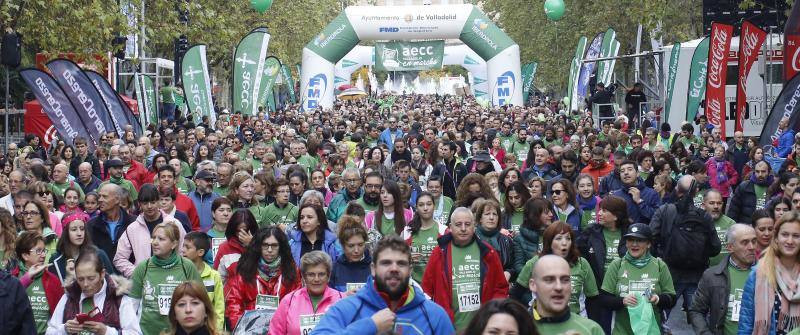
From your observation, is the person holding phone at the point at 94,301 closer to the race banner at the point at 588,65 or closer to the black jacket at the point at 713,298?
the black jacket at the point at 713,298

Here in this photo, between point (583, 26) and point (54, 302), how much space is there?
3950 cm

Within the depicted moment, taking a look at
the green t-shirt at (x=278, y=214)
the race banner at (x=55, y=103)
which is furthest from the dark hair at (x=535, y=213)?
the race banner at (x=55, y=103)

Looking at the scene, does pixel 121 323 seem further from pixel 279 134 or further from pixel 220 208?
pixel 279 134

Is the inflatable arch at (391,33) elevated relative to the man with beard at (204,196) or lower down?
elevated

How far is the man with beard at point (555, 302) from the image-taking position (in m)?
5.43

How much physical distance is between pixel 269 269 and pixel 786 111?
12.1m

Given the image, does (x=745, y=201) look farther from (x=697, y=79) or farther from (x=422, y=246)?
(x=697, y=79)

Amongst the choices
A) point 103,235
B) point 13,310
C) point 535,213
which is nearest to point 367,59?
point 103,235

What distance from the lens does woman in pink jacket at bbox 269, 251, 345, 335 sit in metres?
6.91

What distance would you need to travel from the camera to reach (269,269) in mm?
8359

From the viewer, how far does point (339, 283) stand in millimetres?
8180

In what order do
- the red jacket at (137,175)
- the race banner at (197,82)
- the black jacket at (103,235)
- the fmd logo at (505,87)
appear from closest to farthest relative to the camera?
the black jacket at (103,235) < the red jacket at (137,175) < the race banner at (197,82) < the fmd logo at (505,87)

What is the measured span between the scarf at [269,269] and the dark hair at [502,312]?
378 cm

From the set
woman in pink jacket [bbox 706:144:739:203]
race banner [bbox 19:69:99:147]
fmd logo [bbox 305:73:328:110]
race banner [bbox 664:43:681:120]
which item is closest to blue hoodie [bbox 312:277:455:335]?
woman in pink jacket [bbox 706:144:739:203]
